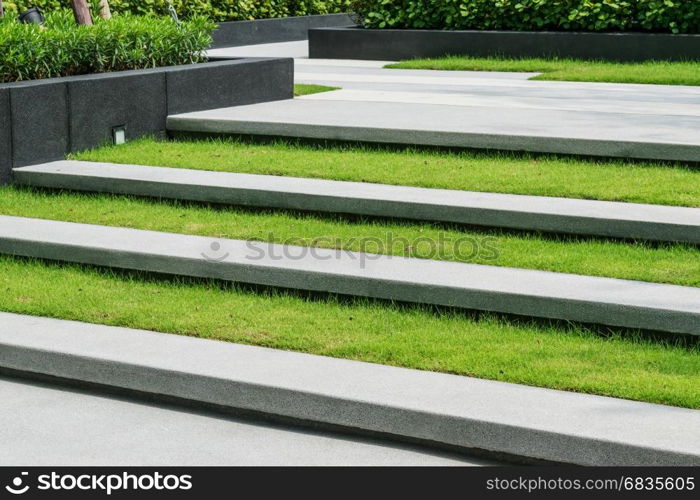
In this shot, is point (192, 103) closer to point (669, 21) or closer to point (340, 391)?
point (340, 391)

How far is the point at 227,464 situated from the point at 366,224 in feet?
8.88

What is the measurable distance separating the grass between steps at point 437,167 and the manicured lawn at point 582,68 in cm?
457

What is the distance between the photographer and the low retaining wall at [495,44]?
44.2 ft

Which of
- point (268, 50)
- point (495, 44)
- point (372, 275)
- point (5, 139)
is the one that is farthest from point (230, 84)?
point (268, 50)

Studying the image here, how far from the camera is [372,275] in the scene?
579 cm

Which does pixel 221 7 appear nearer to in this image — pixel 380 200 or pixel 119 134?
pixel 119 134

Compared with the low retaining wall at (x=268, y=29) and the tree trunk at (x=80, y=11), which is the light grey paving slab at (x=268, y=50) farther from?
the tree trunk at (x=80, y=11)

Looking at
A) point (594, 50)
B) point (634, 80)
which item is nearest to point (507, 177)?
point (634, 80)

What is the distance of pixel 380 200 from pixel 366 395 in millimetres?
2346

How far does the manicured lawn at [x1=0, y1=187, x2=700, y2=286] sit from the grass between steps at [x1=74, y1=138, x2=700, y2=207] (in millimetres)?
552

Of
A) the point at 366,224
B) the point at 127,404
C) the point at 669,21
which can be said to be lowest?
the point at 127,404

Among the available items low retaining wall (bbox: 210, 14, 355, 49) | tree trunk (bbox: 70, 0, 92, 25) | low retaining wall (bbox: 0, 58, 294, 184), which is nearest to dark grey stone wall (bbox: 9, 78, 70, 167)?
low retaining wall (bbox: 0, 58, 294, 184)

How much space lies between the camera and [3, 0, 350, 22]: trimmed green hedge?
1530cm

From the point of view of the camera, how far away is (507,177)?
285 inches
